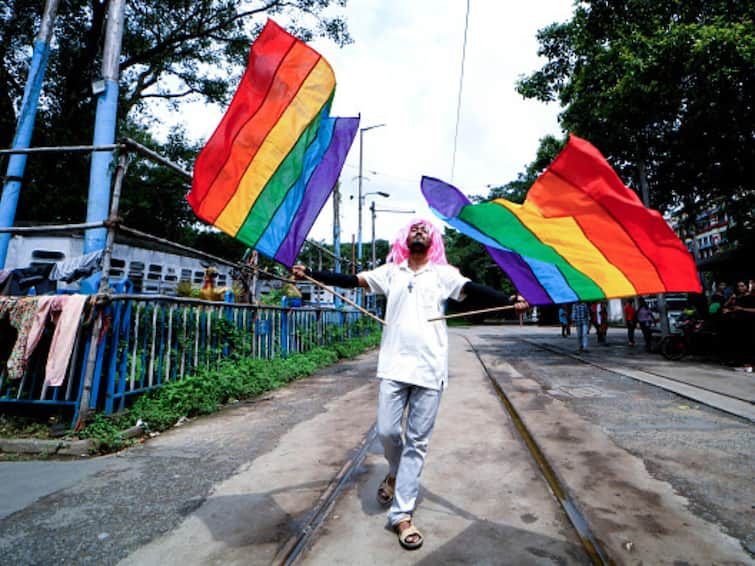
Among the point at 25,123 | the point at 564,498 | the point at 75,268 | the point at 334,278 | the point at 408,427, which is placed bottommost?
the point at 564,498

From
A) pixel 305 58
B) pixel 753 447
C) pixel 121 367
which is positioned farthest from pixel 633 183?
pixel 121 367

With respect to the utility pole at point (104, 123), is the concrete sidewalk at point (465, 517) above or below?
below

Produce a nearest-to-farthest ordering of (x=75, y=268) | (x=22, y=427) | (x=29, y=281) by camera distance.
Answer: (x=22, y=427), (x=29, y=281), (x=75, y=268)

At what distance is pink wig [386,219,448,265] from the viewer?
9.92ft

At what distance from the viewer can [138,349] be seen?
4988 millimetres

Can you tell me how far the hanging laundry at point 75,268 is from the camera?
543 cm

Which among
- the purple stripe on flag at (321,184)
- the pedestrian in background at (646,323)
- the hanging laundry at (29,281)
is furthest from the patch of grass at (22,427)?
the pedestrian in background at (646,323)

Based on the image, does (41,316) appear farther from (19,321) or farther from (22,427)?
(22,427)

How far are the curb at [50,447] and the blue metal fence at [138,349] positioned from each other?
0.42 metres

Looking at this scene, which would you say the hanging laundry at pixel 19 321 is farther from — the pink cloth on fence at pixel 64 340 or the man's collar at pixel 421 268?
the man's collar at pixel 421 268

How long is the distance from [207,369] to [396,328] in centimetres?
446

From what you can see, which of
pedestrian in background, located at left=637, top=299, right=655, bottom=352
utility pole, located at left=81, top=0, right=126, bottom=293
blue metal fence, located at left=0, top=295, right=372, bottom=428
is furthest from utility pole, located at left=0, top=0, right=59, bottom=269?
pedestrian in background, located at left=637, top=299, right=655, bottom=352

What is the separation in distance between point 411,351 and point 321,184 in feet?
6.20

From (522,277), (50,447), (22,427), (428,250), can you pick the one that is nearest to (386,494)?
(428,250)
